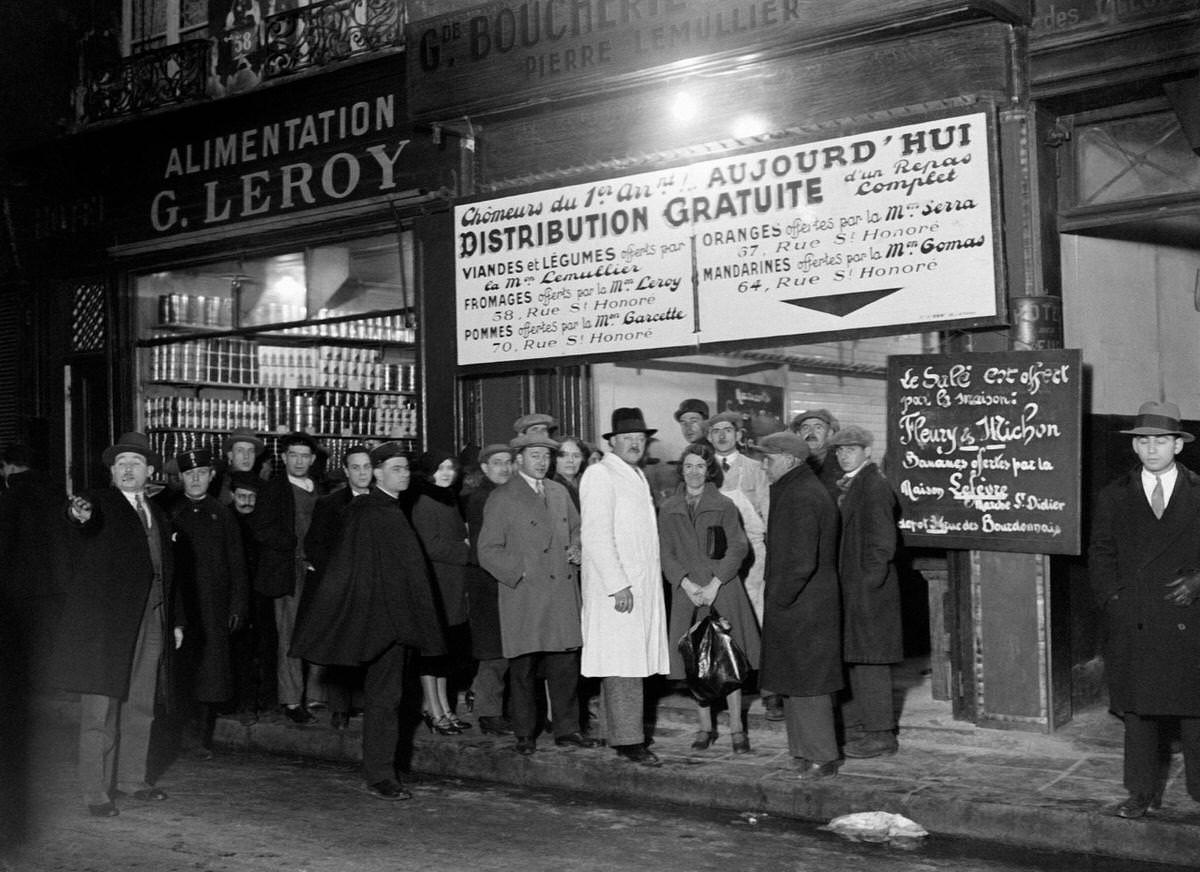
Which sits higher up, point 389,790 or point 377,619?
point 377,619

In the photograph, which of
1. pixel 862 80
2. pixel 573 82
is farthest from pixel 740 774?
pixel 573 82

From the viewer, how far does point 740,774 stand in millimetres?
8281

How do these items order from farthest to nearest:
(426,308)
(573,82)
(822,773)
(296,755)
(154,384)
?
(154,384) < (426,308) < (573,82) < (296,755) < (822,773)

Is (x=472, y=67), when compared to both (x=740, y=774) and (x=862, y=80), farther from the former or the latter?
(x=740, y=774)

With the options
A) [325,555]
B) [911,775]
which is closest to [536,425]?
[325,555]

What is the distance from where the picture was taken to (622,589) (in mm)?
8852

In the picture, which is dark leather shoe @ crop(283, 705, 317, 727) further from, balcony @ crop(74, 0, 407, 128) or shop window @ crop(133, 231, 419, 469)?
balcony @ crop(74, 0, 407, 128)

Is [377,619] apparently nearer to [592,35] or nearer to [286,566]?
[286,566]

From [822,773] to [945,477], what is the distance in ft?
7.56

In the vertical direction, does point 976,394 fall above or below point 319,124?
below

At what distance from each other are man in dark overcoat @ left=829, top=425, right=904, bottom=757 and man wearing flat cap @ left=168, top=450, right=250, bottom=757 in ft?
13.2

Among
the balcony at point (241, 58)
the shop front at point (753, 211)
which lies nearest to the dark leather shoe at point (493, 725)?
the shop front at point (753, 211)

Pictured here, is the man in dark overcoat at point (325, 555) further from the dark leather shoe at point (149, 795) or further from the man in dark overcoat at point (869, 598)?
the man in dark overcoat at point (869, 598)

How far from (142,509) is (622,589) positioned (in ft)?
9.36
